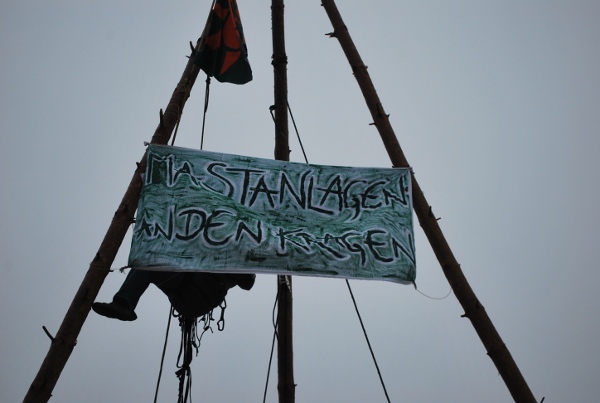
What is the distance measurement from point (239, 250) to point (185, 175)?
77 cm

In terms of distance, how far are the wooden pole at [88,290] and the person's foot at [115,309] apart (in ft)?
1.20

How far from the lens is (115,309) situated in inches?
171

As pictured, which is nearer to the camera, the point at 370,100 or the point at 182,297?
the point at 182,297

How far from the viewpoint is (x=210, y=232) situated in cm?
418

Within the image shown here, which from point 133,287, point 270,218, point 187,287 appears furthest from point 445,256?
point 133,287

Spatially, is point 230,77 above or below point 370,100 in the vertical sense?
above

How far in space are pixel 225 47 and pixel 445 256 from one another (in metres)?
3.13

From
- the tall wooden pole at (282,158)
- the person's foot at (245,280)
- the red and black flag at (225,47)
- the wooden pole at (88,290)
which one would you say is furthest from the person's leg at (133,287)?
the red and black flag at (225,47)

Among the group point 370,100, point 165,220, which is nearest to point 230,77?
point 370,100

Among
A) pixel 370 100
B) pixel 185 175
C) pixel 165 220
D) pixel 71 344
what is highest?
pixel 370 100

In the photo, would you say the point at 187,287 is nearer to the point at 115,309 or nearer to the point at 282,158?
the point at 115,309

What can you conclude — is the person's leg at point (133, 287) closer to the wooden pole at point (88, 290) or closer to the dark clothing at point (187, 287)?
the dark clothing at point (187, 287)

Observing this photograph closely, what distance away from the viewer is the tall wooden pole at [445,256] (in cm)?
430

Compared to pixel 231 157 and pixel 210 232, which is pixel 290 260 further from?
pixel 231 157
